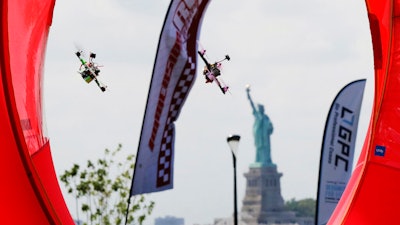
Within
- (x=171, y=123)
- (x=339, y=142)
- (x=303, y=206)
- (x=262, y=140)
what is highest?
(x=262, y=140)

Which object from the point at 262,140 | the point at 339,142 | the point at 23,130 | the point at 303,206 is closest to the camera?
the point at 23,130

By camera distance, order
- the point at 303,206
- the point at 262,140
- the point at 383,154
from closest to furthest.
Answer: the point at 383,154
the point at 262,140
the point at 303,206

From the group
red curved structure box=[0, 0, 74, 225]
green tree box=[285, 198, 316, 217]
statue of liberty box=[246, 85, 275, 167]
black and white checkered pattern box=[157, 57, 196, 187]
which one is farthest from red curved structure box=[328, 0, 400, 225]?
green tree box=[285, 198, 316, 217]

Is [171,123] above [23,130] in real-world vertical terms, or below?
above

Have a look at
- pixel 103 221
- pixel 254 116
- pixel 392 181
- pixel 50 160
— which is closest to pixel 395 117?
pixel 392 181

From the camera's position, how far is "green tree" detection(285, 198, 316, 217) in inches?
7158

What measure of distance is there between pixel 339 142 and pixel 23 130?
15.6 m

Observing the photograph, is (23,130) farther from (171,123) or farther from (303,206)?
(303,206)

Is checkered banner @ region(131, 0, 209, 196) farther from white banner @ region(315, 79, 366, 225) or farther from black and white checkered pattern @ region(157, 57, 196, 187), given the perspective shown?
white banner @ region(315, 79, 366, 225)

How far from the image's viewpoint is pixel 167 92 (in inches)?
797

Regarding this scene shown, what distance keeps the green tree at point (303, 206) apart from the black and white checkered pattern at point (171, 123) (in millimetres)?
157539

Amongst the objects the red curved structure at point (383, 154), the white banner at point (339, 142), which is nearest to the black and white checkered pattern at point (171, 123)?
the red curved structure at point (383, 154)

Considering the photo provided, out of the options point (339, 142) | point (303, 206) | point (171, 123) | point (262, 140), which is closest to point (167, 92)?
point (171, 123)

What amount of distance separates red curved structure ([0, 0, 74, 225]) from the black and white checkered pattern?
Answer: 3.86 m
